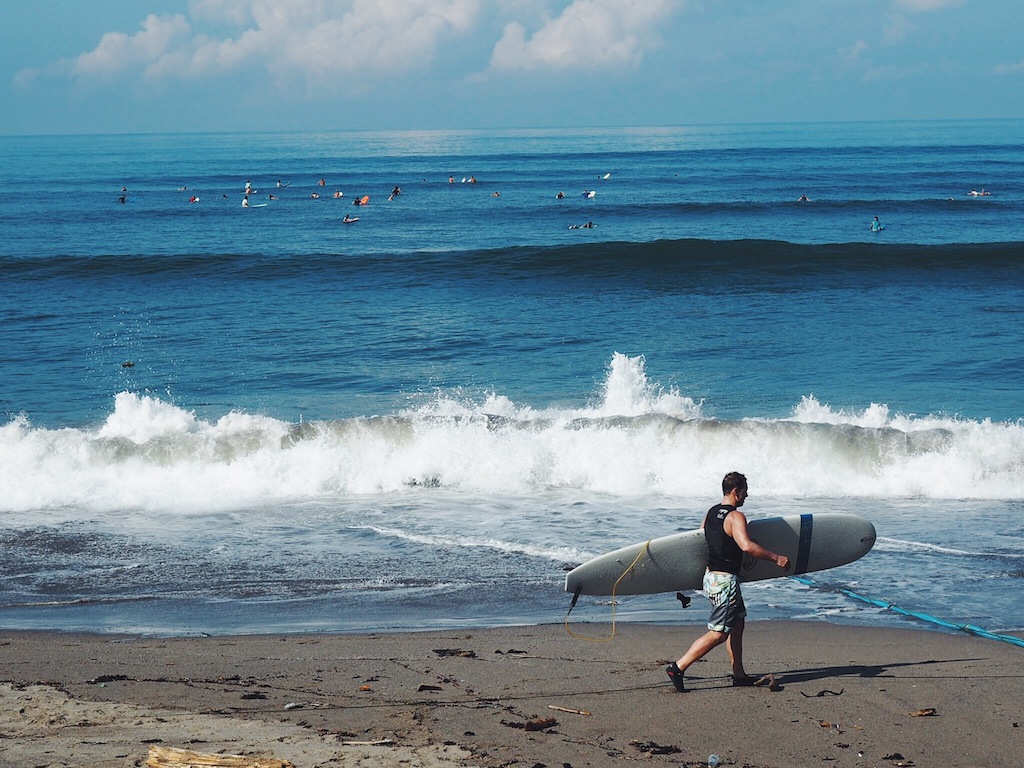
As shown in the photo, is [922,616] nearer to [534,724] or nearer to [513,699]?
[513,699]

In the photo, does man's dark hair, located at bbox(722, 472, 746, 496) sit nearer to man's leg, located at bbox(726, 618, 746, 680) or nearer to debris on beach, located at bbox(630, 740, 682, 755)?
man's leg, located at bbox(726, 618, 746, 680)

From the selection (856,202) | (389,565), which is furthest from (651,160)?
(389,565)

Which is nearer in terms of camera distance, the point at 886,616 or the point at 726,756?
the point at 726,756

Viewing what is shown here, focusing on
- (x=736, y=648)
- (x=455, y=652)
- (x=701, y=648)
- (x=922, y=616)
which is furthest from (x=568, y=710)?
(x=922, y=616)

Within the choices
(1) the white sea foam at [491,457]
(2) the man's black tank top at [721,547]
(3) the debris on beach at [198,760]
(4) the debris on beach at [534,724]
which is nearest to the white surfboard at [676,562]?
(2) the man's black tank top at [721,547]

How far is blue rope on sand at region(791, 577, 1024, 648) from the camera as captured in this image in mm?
7730

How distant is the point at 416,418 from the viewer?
15469 mm

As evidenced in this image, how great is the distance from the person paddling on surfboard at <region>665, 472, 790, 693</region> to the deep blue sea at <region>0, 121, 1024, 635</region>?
189 centimetres

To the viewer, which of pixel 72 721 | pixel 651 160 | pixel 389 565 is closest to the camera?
pixel 72 721

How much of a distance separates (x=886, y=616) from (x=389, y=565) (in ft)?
15.1

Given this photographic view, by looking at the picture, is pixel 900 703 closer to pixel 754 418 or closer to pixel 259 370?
pixel 754 418

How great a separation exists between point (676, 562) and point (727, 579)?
0.92 m

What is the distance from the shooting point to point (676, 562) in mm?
7430

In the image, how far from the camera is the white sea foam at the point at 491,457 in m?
13.2
